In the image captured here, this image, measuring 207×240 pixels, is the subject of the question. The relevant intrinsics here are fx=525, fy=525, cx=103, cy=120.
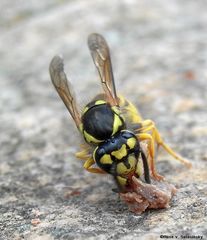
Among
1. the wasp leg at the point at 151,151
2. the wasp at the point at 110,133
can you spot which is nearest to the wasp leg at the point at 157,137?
the wasp at the point at 110,133

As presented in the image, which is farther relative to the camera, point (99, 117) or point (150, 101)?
point (150, 101)

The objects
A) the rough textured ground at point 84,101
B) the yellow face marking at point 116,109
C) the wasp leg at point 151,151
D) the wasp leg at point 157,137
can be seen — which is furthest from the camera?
the wasp leg at point 157,137

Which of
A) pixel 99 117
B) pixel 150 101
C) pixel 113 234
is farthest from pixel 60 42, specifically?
pixel 113 234

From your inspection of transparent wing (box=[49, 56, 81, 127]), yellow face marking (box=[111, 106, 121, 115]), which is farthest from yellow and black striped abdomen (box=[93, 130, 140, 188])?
transparent wing (box=[49, 56, 81, 127])

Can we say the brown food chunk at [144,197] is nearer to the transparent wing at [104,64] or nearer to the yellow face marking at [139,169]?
the yellow face marking at [139,169]

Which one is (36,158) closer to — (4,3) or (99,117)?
(99,117)
